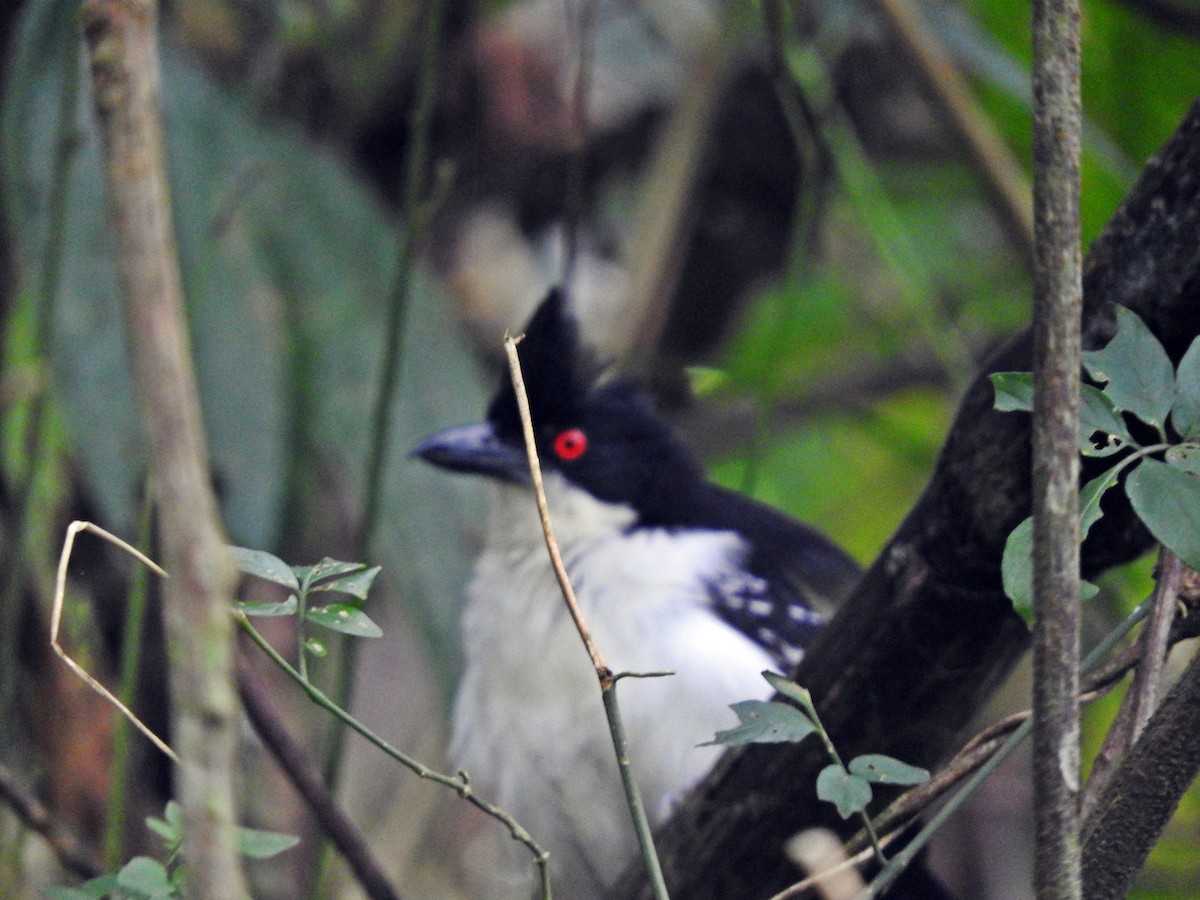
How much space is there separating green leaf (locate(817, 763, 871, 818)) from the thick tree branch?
16.9 inches

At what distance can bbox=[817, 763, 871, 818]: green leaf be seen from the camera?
1217mm

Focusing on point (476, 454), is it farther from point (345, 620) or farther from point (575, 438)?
point (345, 620)

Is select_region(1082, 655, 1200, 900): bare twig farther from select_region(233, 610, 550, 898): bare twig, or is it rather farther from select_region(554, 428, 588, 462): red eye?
select_region(554, 428, 588, 462): red eye

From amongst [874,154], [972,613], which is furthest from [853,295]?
[972,613]

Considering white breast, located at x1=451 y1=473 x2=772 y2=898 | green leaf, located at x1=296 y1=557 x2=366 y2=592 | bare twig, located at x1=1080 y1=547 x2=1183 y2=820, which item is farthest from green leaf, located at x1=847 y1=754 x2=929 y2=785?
white breast, located at x1=451 y1=473 x2=772 y2=898

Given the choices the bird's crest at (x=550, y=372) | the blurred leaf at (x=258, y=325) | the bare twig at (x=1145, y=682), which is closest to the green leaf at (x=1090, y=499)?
the bare twig at (x=1145, y=682)

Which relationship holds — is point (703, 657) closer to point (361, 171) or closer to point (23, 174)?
point (23, 174)

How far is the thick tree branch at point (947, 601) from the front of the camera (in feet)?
4.76

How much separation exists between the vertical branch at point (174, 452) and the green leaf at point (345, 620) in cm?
40

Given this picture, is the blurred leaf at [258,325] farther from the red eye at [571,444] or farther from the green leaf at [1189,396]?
the green leaf at [1189,396]

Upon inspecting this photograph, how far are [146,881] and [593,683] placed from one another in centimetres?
154

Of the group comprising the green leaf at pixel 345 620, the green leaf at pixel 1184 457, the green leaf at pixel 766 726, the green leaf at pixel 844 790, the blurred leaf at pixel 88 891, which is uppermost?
the green leaf at pixel 1184 457

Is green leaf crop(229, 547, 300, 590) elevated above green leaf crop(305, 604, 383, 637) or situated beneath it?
elevated above

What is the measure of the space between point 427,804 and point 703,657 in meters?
1.65
